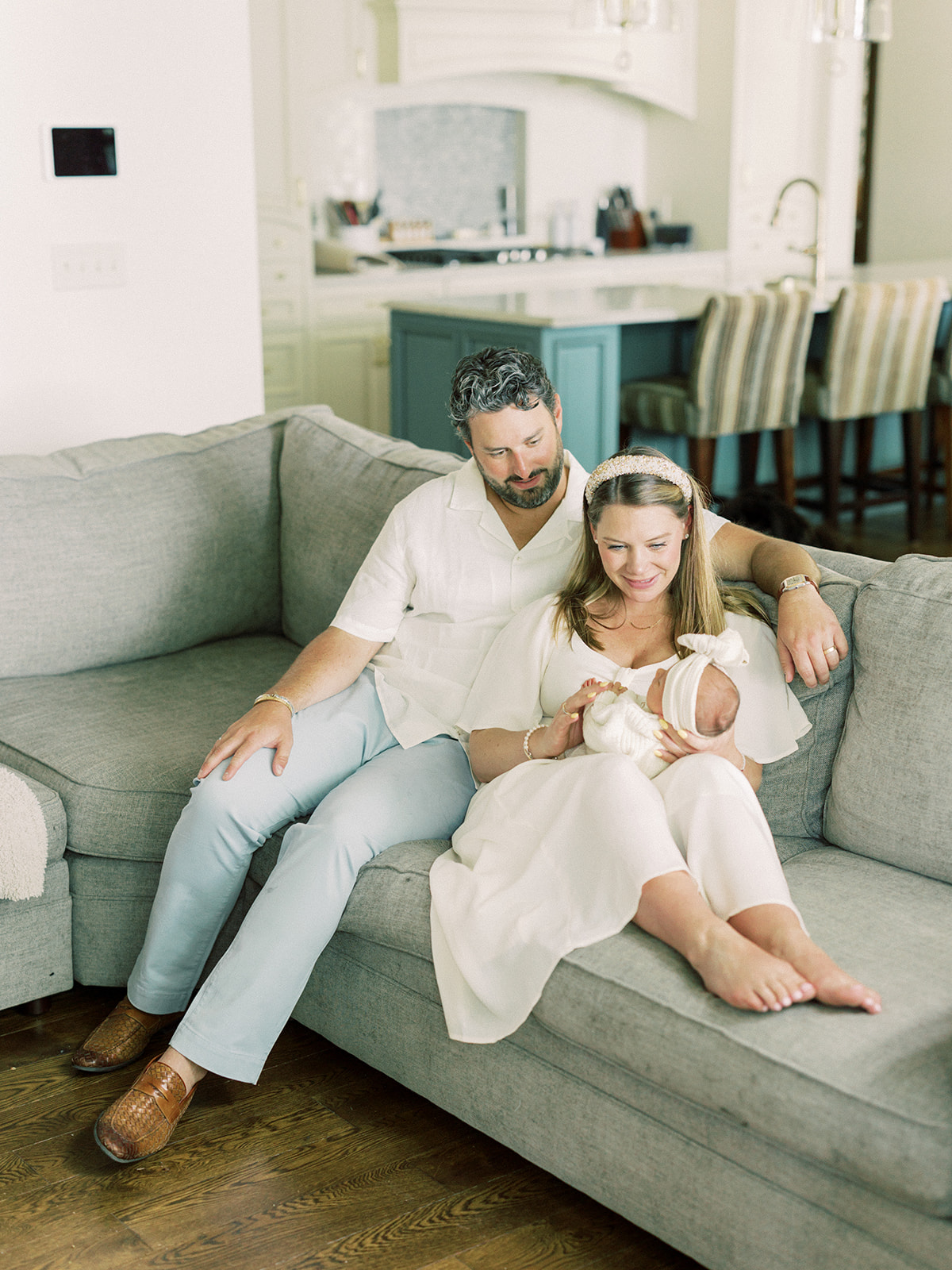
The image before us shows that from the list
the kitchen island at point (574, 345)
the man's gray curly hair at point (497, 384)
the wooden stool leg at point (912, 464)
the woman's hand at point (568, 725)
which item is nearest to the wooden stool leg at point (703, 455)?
the kitchen island at point (574, 345)

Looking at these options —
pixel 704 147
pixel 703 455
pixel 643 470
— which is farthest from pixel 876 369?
pixel 643 470

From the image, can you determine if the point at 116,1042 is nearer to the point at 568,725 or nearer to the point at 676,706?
the point at 568,725

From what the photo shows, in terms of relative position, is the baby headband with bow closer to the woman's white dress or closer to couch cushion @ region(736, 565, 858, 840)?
the woman's white dress

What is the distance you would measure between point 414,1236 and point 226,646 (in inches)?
53.0

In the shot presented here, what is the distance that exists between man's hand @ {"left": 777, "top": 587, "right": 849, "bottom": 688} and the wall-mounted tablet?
2319 millimetres

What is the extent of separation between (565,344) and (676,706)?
2.69 metres


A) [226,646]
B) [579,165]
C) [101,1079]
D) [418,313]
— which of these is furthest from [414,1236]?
[579,165]

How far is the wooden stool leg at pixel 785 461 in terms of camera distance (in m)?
4.82

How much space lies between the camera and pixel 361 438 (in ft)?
8.70

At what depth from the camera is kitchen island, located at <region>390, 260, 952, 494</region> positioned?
4.19 metres

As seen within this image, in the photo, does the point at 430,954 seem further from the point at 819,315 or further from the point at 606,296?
the point at 819,315

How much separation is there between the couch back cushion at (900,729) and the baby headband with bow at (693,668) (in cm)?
21

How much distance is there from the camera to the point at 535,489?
198 centimetres

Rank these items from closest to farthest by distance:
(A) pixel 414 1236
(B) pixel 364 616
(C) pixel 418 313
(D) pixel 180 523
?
(A) pixel 414 1236 → (B) pixel 364 616 → (D) pixel 180 523 → (C) pixel 418 313
